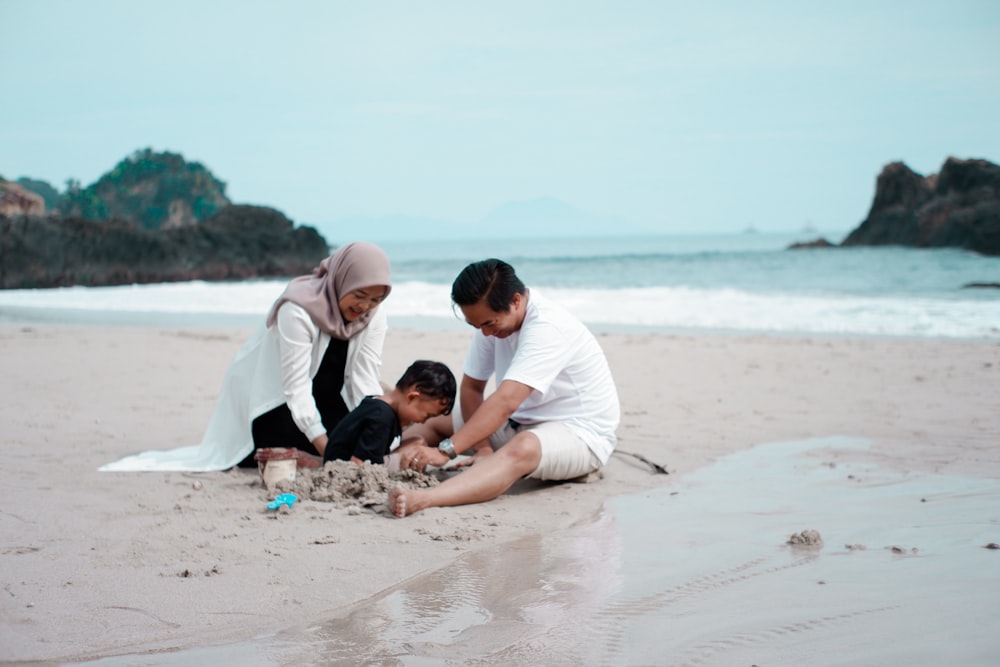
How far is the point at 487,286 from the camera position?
3.93m

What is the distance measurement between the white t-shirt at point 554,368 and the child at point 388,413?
12.6 inches

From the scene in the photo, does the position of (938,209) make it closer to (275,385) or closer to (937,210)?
(937,210)

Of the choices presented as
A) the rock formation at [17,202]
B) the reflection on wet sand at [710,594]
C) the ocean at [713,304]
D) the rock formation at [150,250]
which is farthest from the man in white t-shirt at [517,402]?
the rock formation at [17,202]

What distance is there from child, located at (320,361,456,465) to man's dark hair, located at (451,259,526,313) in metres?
0.48

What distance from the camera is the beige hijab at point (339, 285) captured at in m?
4.34

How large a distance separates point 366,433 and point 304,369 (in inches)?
19.5

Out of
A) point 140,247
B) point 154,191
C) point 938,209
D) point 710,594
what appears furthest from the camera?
point 154,191

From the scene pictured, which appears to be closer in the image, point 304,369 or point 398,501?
point 398,501

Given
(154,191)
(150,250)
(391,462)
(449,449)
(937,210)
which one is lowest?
(391,462)

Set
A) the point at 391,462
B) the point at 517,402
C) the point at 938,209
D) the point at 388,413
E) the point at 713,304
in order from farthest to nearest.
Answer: the point at 938,209
the point at 713,304
the point at 391,462
the point at 388,413
the point at 517,402

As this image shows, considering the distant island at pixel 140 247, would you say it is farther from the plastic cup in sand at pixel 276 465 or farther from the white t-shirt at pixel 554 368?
the white t-shirt at pixel 554 368

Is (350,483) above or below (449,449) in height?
below

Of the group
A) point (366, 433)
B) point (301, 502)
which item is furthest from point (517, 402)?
point (301, 502)

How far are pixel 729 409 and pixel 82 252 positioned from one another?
2082 centimetres
